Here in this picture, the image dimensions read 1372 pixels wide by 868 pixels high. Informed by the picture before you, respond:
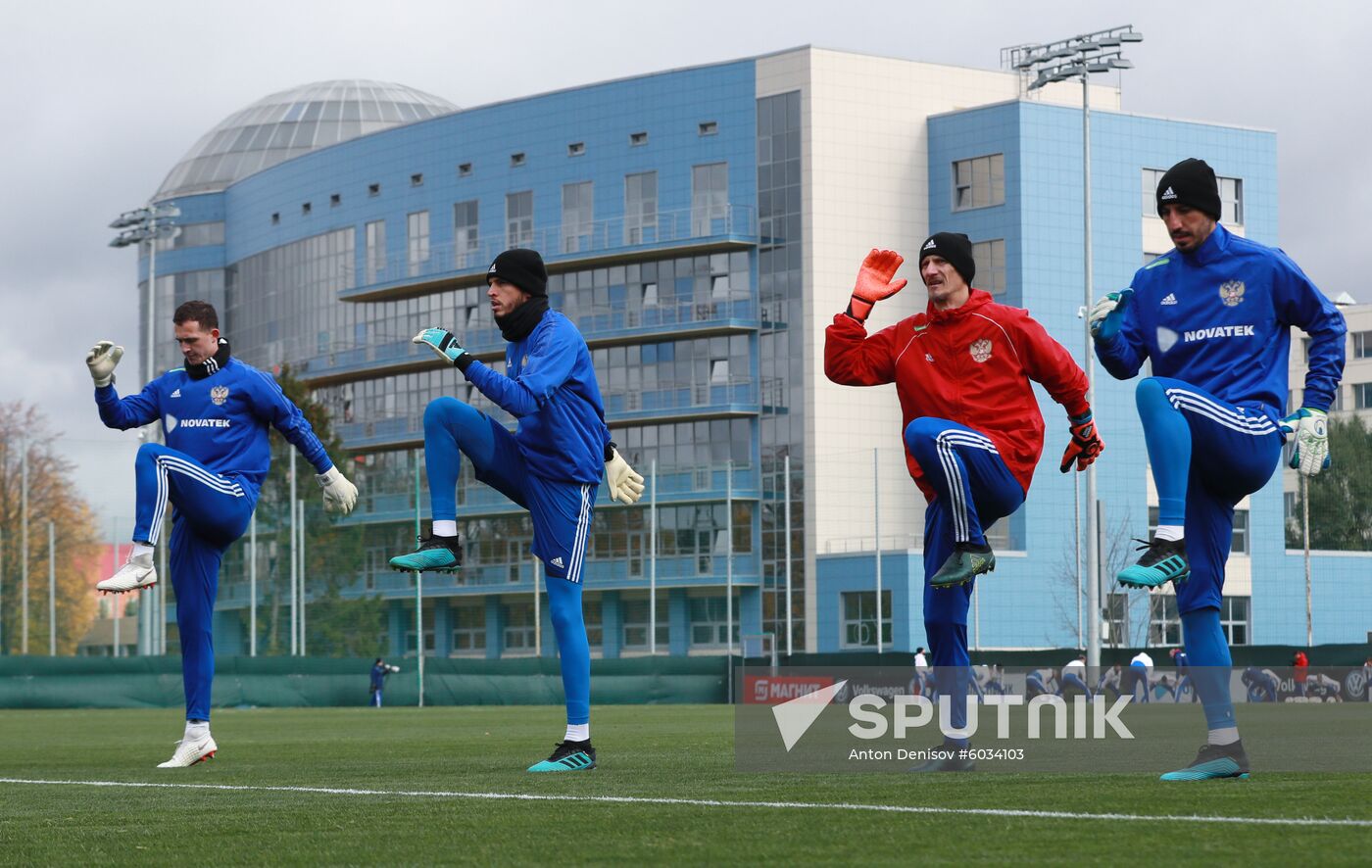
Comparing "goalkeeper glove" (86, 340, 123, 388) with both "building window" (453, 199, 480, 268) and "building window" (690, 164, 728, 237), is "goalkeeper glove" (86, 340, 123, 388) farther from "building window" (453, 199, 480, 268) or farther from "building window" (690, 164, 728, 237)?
"building window" (453, 199, 480, 268)

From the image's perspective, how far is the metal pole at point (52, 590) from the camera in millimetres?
56812

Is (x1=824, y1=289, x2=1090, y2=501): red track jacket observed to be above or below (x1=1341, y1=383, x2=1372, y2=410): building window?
below

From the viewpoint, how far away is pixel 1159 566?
7277mm

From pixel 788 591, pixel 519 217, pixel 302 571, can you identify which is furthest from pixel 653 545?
pixel 519 217

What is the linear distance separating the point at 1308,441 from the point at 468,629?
7150 centimetres

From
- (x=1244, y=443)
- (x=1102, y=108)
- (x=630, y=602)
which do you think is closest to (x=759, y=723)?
(x=1244, y=443)

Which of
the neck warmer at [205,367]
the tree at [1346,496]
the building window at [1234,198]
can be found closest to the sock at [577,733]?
the neck warmer at [205,367]

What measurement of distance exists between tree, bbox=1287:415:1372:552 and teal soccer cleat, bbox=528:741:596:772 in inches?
2441

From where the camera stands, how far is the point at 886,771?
8.45 m

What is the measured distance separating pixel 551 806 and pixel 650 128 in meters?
67.0

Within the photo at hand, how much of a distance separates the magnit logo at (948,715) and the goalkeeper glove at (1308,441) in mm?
1442

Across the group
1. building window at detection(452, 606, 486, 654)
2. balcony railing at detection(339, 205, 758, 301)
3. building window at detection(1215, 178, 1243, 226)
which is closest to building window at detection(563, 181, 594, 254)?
balcony railing at detection(339, 205, 758, 301)

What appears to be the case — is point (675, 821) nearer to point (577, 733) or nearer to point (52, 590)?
point (577, 733)

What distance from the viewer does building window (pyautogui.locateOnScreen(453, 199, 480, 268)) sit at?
7750 cm
